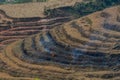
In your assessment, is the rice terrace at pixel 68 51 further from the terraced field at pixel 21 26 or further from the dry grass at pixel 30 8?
the dry grass at pixel 30 8

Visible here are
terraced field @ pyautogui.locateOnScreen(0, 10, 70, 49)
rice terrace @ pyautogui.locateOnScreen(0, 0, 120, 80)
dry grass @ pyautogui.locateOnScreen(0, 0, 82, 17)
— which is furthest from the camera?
dry grass @ pyautogui.locateOnScreen(0, 0, 82, 17)

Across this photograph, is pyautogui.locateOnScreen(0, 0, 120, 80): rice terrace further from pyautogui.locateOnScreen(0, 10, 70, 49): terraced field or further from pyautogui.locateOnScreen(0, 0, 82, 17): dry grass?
pyautogui.locateOnScreen(0, 0, 82, 17): dry grass

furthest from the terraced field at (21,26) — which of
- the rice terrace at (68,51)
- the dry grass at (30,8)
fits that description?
the dry grass at (30,8)

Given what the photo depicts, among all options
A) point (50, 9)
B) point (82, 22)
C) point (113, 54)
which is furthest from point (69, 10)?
point (113, 54)

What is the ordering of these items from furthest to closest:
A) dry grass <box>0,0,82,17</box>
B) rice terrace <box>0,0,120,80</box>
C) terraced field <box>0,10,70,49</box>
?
1. dry grass <box>0,0,82,17</box>
2. terraced field <box>0,10,70,49</box>
3. rice terrace <box>0,0,120,80</box>

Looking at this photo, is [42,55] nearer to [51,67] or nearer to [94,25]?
[51,67]

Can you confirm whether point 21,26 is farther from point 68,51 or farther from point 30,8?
point 68,51

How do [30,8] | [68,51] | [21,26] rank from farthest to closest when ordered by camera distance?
[30,8] → [21,26] → [68,51]

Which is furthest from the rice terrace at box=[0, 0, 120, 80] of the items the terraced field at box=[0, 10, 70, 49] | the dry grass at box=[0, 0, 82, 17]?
the dry grass at box=[0, 0, 82, 17]

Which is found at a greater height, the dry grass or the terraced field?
the dry grass

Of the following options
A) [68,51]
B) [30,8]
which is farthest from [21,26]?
[68,51]

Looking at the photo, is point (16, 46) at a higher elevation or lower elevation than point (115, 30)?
lower
